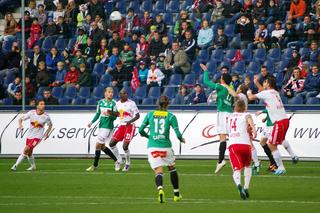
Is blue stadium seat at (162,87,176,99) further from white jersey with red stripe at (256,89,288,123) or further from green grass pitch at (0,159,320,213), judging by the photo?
white jersey with red stripe at (256,89,288,123)

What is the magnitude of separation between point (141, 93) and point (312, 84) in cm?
622

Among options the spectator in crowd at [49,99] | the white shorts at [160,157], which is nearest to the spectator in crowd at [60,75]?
the spectator in crowd at [49,99]

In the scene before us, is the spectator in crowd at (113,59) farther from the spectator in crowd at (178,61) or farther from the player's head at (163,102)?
the player's head at (163,102)

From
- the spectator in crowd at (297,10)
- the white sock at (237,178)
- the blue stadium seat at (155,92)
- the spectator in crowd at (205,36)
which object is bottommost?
the blue stadium seat at (155,92)

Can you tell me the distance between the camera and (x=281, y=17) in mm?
30984

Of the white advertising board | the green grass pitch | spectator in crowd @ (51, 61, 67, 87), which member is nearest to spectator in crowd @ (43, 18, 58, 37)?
spectator in crowd @ (51, 61, 67, 87)

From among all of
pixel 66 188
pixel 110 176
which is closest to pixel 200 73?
→ pixel 110 176

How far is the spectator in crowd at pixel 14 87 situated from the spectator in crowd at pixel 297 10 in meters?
9.52

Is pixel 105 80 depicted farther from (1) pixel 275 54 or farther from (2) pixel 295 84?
(2) pixel 295 84

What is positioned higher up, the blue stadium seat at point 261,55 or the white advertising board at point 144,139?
the blue stadium seat at point 261,55

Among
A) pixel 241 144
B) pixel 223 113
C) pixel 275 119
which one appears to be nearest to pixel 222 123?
pixel 223 113

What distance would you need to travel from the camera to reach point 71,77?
108ft

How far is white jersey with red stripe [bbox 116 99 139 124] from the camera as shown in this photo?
81.3 feet

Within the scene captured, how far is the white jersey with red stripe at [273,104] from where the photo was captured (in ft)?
70.8
